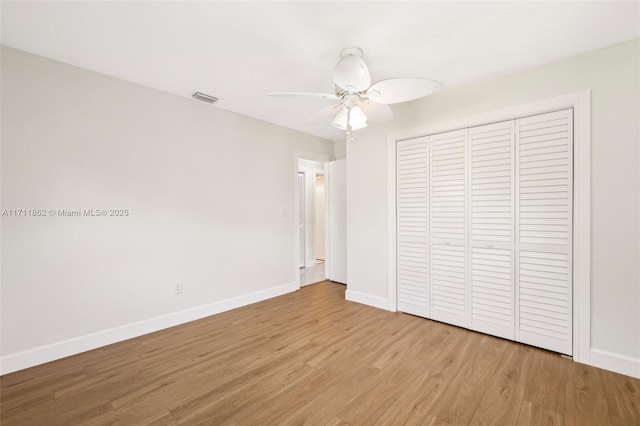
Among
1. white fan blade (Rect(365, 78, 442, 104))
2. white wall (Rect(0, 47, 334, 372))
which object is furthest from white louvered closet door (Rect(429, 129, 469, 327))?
white wall (Rect(0, 47, 334, 372))

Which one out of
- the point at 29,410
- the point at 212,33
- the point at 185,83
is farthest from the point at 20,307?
the point at 212,33

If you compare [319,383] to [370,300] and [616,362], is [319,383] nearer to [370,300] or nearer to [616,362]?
[370,300]

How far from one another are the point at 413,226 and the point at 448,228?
1.26ft

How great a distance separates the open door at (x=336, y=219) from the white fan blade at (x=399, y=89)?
8.18 ft

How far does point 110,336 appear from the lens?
2.49m

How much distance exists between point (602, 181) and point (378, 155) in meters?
2.01

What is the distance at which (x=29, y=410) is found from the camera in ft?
5.53

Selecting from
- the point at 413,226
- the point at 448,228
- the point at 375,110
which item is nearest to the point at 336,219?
the point at 413,226

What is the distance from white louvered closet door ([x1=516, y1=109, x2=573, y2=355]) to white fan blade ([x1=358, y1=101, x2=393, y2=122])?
128 centimetres

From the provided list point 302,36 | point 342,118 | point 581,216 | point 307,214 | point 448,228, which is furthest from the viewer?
point 307,214

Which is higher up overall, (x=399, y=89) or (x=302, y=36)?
(x=302, y=36)

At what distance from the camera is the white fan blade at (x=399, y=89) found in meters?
1.72

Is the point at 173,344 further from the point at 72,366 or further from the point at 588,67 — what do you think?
the point at 588,67

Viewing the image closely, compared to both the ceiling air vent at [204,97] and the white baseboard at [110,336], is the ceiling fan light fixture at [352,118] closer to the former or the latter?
the ceiling air vent at [204,97]
